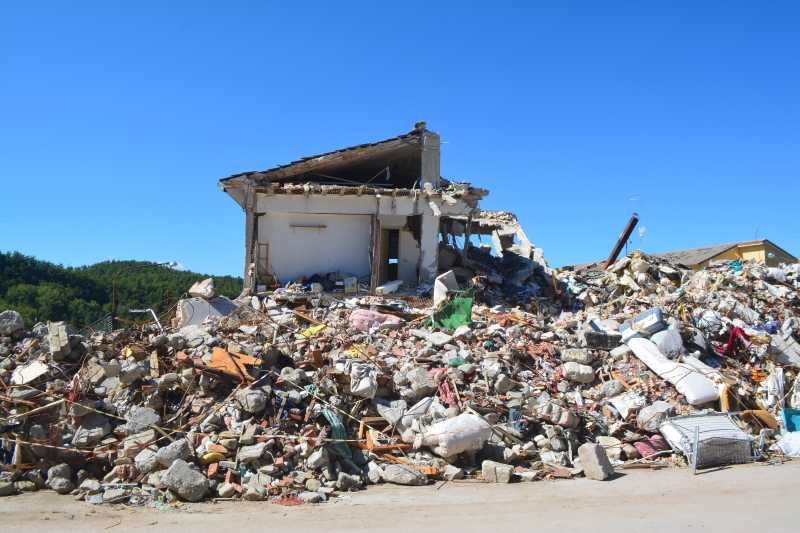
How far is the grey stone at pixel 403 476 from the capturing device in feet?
22.9

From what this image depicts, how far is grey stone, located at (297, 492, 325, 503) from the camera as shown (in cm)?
643

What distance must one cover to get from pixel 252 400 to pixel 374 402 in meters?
1.68

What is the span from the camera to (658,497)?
6.51 metres

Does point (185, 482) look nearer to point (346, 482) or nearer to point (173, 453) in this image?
point (173, 453)

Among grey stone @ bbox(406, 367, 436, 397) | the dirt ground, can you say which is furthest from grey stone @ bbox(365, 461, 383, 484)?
grey stone @ bbox(406, 367, 436, 397)

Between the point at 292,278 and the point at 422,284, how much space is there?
3324mm

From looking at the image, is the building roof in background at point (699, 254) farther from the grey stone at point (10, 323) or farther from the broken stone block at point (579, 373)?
the grey stone at point (10, 323)

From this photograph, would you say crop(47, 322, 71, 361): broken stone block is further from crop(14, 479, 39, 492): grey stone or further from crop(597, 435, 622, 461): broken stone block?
crop(597, 435, 622, 461): broken stone block

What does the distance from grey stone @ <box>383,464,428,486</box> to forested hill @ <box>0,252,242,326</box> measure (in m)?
19.8

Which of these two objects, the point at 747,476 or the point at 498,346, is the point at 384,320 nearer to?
the point at 498,346

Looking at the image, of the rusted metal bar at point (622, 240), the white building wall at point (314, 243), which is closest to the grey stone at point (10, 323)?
the white building wall at point (314, 243)

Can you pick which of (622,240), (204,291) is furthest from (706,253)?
(204,291)

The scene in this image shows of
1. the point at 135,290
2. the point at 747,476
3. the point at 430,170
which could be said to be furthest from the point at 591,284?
the point at 135,290

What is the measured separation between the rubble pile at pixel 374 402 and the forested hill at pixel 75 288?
1697cm
